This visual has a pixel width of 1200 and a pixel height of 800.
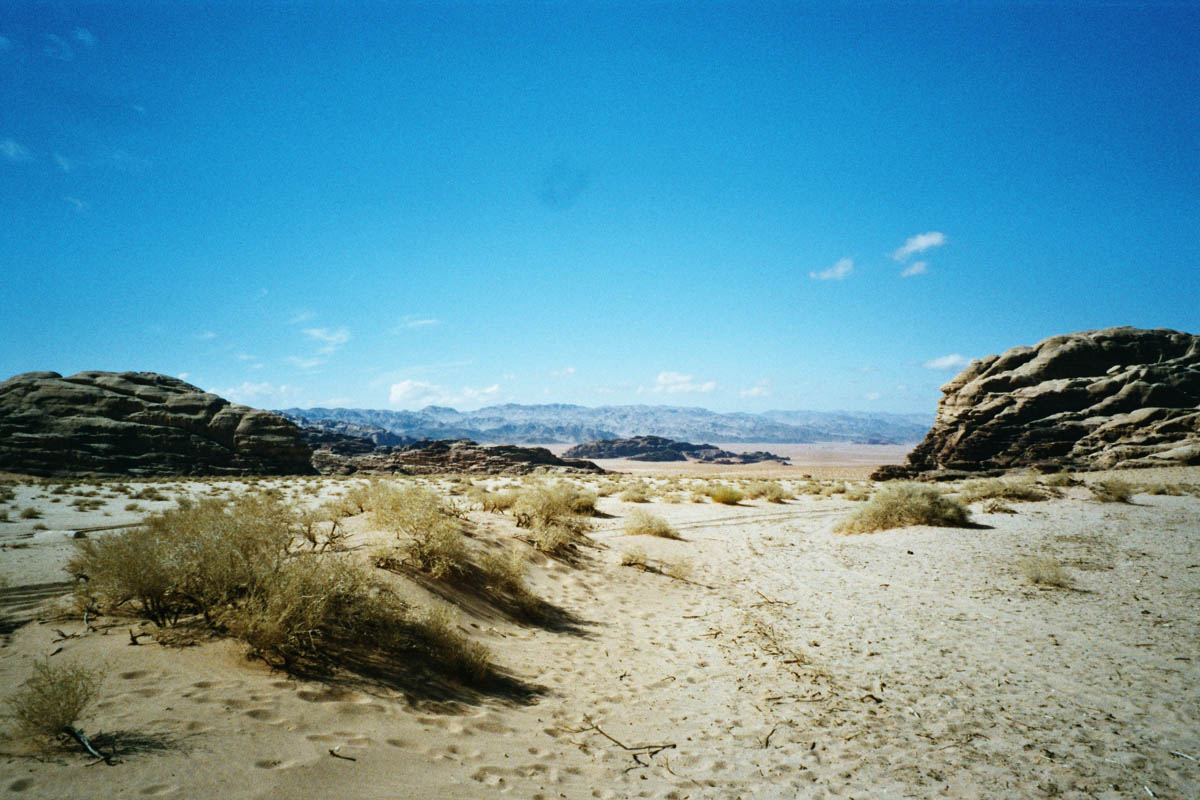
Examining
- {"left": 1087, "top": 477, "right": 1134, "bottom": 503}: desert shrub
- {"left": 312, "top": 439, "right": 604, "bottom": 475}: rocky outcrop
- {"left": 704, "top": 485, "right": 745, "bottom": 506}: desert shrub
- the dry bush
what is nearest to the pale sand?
the dry bush

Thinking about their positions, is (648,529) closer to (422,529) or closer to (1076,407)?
(422,529)

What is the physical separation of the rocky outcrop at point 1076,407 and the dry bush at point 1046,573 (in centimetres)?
2420

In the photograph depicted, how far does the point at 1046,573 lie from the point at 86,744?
12.9 m

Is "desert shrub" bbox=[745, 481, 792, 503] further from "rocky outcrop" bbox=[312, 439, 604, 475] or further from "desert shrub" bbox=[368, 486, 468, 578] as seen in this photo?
"rocky outcrop" bbox=[312, 439, 604, 475]

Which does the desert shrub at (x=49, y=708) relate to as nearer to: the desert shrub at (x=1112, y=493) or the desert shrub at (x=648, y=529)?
the desert shrub at (x=648, y=529)

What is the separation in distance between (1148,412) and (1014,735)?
3596cm

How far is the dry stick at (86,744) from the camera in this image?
2.78 meters

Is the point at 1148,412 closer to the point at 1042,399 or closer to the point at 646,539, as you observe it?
the point at 1042,399

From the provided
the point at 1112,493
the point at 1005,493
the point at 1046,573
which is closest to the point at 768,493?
the point at 1005,493

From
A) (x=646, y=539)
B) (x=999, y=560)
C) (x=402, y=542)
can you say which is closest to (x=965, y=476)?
(x=999, y=560)

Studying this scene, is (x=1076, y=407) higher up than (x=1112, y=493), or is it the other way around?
(x=1076, y=407)

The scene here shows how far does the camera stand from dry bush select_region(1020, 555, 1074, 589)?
9.03 metres

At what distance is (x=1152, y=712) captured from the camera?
488 cm

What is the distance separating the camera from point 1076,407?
32.0 metres
